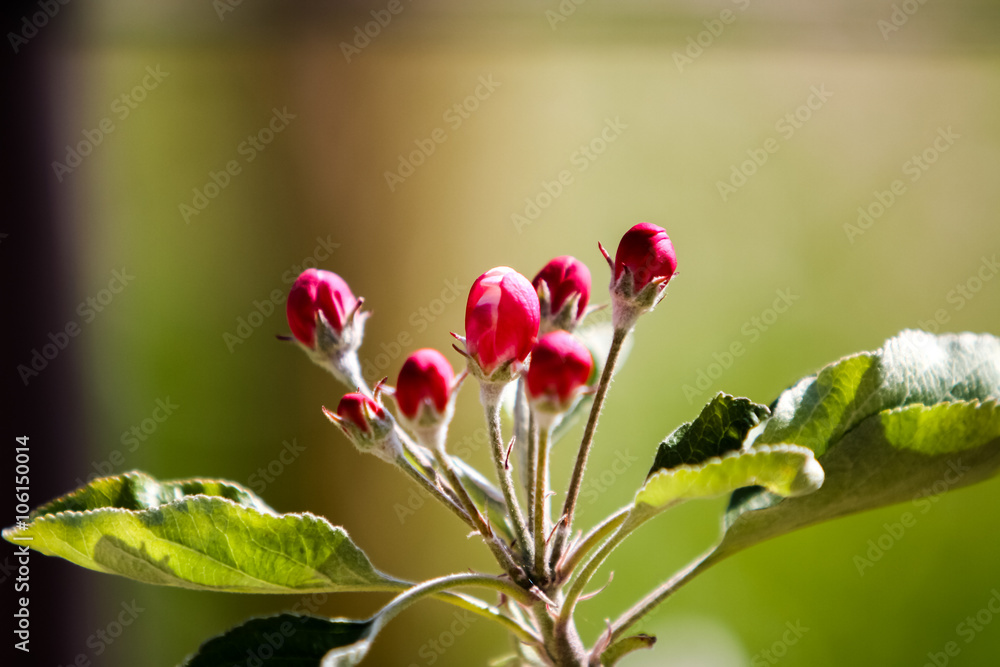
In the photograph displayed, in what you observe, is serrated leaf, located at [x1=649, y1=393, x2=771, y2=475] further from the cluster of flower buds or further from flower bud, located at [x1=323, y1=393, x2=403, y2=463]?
flower bud, located at [x1=323, y1=393, x2=403, y2=463]

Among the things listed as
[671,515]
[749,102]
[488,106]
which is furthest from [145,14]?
[671,515]

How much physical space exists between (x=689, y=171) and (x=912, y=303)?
763 mm

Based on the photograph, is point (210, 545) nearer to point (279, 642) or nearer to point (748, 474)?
point (279, 642)

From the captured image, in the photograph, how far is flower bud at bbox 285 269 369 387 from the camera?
2.31 feet

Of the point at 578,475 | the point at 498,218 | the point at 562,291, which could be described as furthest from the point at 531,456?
the point at 498,218

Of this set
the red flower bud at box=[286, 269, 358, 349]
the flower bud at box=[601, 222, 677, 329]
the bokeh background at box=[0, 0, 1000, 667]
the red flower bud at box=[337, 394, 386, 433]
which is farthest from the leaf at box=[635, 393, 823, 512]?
the bokeh background at box=[0, 0, 1000, 667]

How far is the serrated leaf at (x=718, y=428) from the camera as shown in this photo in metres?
0.59

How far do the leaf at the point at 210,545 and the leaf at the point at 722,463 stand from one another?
0.23 meters

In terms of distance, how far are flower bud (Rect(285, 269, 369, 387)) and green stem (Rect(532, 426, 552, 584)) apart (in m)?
0.21

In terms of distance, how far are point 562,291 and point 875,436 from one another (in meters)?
0.28

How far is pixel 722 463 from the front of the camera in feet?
1.61

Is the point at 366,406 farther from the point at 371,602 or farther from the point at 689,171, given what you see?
the point at 689,171

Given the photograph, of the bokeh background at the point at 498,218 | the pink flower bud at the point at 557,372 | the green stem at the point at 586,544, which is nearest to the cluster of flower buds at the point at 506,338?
the pink flower bud at the point at 557,372

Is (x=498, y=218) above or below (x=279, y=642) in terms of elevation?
above
